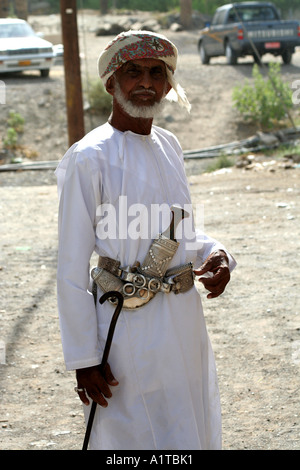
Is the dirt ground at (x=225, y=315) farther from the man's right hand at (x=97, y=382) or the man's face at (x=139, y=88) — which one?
the man's face at (x=139, y=88)

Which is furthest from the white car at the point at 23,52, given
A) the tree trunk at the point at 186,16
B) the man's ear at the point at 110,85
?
the man's ear at the point at 110,85

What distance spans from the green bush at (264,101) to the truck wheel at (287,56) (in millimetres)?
5183

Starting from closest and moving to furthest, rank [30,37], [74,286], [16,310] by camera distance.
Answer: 1. [74,286]
2. [16,310]
3. [30,37]

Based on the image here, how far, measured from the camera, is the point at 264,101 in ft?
48.7

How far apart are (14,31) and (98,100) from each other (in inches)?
174

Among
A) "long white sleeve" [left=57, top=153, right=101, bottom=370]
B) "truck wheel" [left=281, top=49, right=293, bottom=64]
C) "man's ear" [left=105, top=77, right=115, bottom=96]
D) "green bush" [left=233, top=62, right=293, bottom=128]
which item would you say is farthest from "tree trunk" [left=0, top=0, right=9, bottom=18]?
"long white sleeve" [left=57, top=153, right=101, bottom=370]

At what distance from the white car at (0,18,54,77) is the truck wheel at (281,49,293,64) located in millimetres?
5762

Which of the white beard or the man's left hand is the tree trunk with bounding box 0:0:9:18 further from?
the man's left hand

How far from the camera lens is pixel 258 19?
64.8 feet

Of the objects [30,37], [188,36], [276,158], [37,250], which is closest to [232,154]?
[276,158]

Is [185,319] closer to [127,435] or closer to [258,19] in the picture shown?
[127,435]

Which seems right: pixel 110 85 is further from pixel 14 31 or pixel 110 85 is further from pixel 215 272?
pixel 14 31

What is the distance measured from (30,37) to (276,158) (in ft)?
28.4

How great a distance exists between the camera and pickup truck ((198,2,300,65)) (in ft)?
62.4
